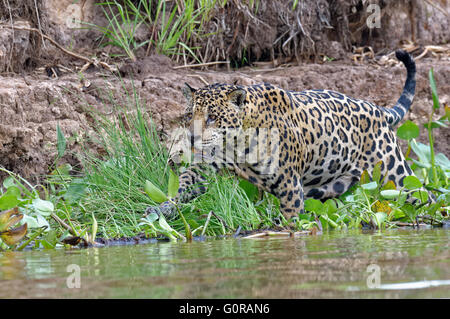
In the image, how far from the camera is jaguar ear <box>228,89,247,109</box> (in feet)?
18.1

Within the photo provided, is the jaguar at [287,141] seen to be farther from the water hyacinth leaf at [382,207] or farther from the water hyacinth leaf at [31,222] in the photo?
the water hyacinth leaf at [31,222]

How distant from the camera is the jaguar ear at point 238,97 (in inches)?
217

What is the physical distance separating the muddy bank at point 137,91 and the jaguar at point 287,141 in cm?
103

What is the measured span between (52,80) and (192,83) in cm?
159

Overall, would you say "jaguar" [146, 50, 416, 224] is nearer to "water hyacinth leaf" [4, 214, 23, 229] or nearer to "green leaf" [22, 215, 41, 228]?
"green leaf" [22, 215, 41, 228]

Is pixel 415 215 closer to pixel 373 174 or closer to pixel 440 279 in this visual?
pixel 373 174

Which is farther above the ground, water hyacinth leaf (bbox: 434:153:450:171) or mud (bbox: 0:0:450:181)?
mud (bbox: 0:0:450:181)

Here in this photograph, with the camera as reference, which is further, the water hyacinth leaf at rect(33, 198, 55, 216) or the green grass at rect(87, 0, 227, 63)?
the green grass at rect(87, 0, 227, 63)

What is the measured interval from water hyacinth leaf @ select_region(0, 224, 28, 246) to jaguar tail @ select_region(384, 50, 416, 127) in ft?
13.0

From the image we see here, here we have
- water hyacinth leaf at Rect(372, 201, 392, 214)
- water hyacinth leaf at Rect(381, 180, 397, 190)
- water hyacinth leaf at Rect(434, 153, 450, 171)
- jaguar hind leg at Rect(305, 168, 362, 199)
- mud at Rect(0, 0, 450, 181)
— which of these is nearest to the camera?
water hyacinth leaf at Rect(372, 201, 392, 214)

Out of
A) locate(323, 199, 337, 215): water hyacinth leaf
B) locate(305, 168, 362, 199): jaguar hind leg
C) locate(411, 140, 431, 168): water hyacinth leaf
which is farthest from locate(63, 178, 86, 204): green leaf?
locate(411, 140, 431, 168): water hyacinth leaf

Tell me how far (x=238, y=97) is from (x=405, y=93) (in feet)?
7.61
